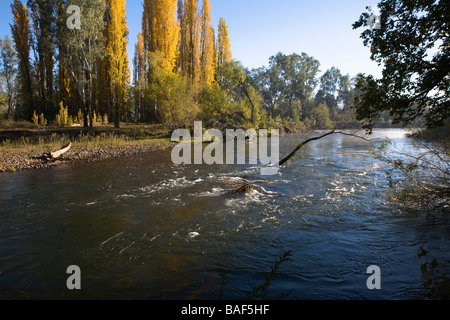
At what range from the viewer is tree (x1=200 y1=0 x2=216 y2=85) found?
35.7 m

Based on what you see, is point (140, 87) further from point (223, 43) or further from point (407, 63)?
point (407, 63)

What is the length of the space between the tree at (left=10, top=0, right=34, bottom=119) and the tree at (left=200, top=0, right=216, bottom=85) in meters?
18.9

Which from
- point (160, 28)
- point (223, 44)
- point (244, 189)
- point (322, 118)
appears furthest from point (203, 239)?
point (322, 118)

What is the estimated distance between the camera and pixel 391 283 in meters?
3.80

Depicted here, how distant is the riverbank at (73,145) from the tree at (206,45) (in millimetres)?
15186

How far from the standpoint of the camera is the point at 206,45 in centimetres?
3600

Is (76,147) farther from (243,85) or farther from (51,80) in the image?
(243,85)

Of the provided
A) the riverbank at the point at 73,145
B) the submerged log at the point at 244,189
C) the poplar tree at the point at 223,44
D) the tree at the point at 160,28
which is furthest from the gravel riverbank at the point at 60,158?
the poplar tree at the point at 223,44

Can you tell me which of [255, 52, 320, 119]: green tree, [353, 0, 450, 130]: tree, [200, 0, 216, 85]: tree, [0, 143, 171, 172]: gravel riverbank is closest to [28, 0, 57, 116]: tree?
[0, 143, 171, 172]: gravel riverbank

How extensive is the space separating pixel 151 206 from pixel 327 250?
4.61 metres

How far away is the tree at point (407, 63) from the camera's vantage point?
185 inches

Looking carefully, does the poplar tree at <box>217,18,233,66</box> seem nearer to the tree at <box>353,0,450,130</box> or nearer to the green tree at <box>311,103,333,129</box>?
the green tree at <box>311,103,333,129</box>

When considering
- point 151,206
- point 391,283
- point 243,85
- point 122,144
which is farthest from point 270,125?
point 391,283

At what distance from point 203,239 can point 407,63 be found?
205 inches
